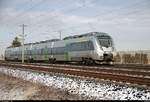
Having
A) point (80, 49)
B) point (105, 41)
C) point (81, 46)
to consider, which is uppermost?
point (105, 41)

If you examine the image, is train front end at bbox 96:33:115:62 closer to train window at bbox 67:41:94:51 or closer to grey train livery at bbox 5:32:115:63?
grey train livery at bbox 5:32:115:63

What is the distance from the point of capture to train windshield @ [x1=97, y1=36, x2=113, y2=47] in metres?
28.2

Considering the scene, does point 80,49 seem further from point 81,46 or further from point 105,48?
point 105,48

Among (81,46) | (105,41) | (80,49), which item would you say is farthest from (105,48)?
(80,49)

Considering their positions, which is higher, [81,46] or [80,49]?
[81,46]

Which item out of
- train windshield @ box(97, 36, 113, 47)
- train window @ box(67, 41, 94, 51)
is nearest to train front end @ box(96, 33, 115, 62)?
train windshield @ box(97, 36, 113, 47)

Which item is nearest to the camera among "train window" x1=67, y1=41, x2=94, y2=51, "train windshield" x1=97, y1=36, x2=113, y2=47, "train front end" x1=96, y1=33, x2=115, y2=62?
"train front end" x1=96, y1=33, x2=115, y2=62

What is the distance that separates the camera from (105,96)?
10891 millimetres

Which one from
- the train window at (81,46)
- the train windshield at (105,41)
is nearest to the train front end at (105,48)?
the train windshield at (105,41)

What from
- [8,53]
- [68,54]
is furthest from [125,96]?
[8,53]

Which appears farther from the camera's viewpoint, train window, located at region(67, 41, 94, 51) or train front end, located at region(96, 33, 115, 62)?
train window, located at region(67, 41, 94, 51)

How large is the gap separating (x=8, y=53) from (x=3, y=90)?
159 feet

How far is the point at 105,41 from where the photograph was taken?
28594 millimetres

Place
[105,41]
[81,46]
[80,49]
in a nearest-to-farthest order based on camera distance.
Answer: [105,41], [81,46], [80,49]
